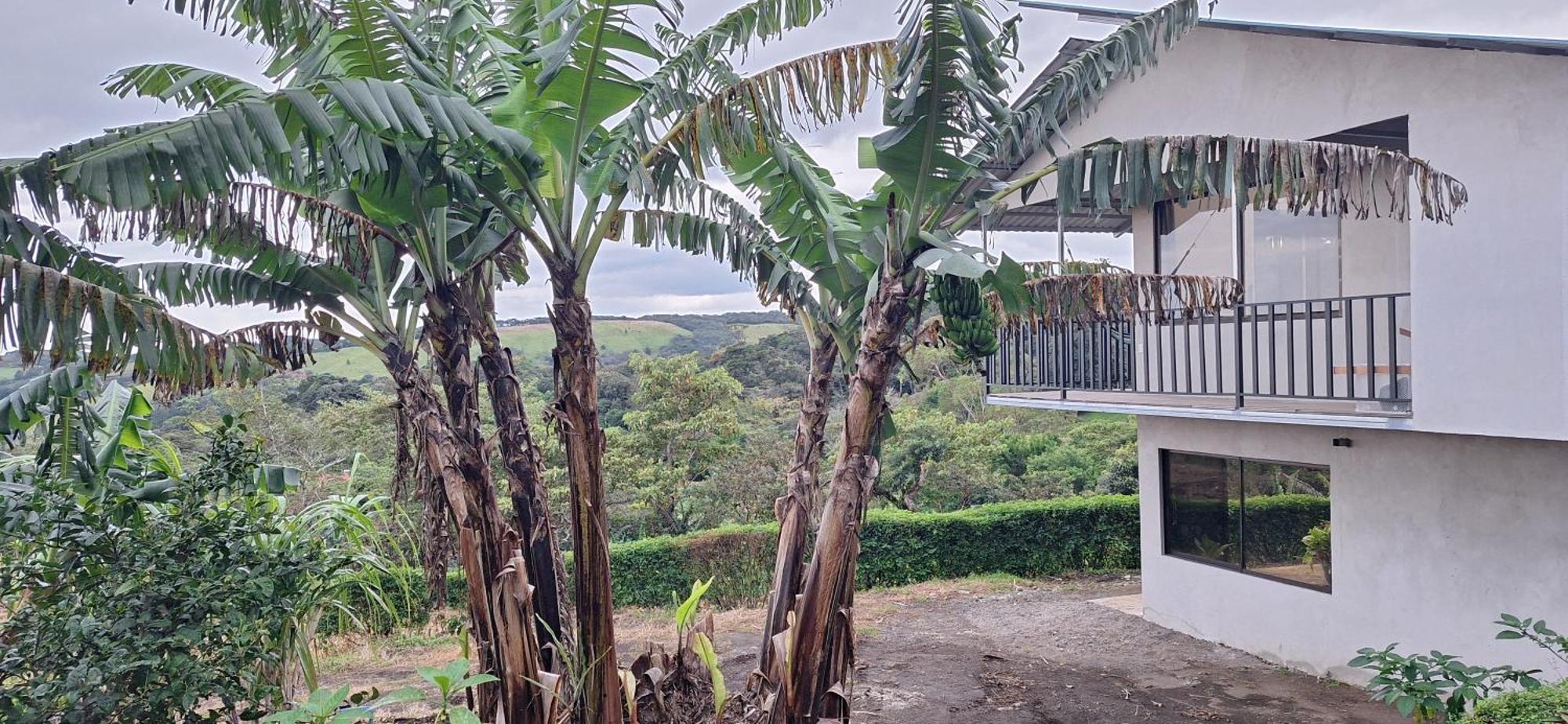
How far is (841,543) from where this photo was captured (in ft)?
18.5

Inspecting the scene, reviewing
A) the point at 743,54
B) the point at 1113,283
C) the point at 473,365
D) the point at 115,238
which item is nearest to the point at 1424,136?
the point at 1113,283

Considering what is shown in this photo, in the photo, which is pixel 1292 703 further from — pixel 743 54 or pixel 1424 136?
pixel 743 54

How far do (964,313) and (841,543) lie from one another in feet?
4.98

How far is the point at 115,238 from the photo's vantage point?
5.02m

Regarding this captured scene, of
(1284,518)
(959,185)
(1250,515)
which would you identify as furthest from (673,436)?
(959,185)

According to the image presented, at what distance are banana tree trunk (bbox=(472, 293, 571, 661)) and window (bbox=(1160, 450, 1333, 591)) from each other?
6782 mm

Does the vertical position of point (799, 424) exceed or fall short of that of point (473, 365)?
it falls short

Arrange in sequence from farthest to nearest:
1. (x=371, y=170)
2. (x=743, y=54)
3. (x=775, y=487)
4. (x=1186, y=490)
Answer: (x=775, y=487), (x=1186, y=490), (x=743, y=54), (x=371, y=170)

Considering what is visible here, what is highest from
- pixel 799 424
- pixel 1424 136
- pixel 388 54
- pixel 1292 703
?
pixel 388 54

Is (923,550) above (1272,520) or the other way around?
the other way around

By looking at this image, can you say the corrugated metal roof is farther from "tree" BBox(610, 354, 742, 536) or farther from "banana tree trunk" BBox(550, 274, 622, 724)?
"banana tree trunk" BBox(550, 274, 622, 724)

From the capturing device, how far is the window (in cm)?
873

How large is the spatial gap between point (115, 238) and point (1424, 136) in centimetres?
822

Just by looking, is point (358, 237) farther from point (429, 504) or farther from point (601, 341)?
point (601, 341)
